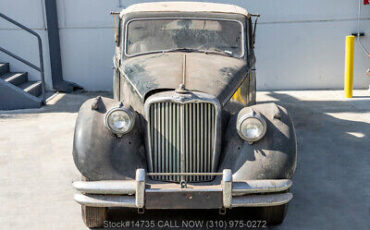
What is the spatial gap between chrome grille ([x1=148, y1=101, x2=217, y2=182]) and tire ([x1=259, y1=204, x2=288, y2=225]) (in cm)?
66

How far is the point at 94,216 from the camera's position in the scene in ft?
16.9

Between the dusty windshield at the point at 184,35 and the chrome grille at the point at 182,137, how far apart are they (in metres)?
1.67

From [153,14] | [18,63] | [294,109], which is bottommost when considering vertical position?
[294,109]

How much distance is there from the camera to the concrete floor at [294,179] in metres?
5.46

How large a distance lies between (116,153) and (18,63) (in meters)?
7.91

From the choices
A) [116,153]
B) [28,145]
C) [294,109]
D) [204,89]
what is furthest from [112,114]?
[294,109]

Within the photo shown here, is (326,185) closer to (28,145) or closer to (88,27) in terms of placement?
(28,145)

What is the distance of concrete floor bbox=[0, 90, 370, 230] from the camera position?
546cm

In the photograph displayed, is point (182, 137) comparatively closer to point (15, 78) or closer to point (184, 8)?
point (184, 8)

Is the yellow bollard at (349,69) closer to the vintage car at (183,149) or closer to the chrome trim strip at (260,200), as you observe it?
the vintage car at (183,149)

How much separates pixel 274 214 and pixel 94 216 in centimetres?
171

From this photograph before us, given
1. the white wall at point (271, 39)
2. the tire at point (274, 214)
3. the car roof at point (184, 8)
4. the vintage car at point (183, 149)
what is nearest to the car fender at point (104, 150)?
the vintage car at point (183, 149)

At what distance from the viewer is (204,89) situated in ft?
17.4

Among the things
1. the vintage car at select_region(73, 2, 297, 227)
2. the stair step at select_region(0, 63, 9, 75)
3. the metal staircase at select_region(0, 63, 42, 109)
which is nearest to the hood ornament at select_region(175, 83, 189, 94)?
the vintage car at select_region(73, 2, 297, 227)
